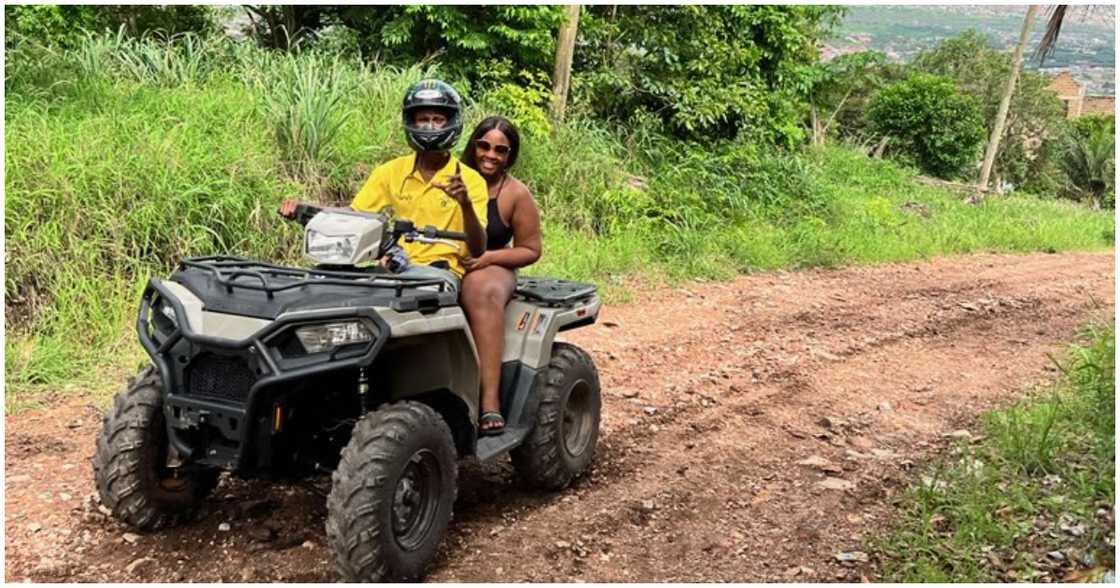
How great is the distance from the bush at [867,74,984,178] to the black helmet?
2247 cm

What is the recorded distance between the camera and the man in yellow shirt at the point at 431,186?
3.89 meters

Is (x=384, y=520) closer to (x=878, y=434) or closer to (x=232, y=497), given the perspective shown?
A: (x=232, y=497)

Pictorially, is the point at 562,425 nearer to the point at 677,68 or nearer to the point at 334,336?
the point at 334,336

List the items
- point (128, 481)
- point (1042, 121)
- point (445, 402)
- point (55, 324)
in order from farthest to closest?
point (1042, 121), point (55, 324), point (445, 402), point (128, 481)

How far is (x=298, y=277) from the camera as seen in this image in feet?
11.1

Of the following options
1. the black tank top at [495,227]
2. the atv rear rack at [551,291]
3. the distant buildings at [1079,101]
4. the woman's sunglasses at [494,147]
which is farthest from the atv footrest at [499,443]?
the distant buildings at [1079,101]

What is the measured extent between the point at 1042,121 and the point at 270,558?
32.7 m

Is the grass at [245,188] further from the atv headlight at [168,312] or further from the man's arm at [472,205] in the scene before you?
the man's arm at [472,205]

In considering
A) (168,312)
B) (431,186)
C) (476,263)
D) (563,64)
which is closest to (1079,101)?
(563,64)

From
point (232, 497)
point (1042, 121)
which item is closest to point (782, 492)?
point (232, 497)

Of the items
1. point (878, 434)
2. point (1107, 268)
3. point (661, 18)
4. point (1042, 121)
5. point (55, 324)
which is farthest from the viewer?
point (1042, 121)

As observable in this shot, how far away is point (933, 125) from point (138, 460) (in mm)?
23948

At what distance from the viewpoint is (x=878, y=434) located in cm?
546

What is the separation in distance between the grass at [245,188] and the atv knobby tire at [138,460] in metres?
2.01
